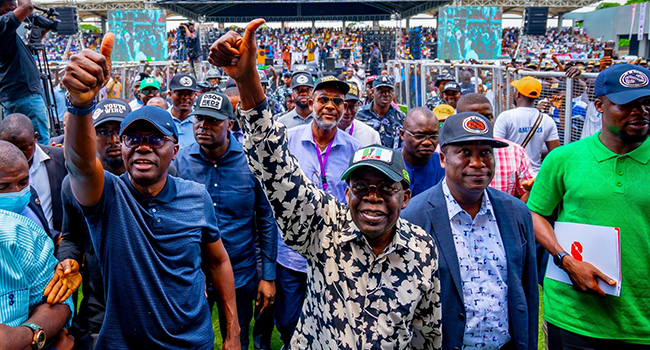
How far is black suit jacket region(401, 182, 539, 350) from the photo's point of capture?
232 cm

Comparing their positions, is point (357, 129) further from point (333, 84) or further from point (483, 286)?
point (483, 286)

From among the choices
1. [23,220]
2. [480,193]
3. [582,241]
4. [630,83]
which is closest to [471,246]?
[480,193]

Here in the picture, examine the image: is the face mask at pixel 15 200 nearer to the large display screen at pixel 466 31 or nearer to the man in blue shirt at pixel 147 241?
the man in blue shirt at pixel 147 241

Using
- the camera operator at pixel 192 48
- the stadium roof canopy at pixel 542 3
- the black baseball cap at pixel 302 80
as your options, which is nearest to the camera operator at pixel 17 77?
the black baseball cap at pixel 302 80

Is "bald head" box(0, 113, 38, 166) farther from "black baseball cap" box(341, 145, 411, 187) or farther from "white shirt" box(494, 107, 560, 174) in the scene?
"white shirt" box(494, 107, 560, 174)

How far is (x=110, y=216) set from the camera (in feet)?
7.13

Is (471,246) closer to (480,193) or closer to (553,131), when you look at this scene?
(480,193)

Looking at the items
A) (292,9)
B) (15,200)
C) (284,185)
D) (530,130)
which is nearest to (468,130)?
(284,185)

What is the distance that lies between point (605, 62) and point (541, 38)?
42.9 meters

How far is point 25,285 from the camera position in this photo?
1.91 m

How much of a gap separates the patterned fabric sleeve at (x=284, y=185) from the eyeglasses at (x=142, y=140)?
0.66 meters

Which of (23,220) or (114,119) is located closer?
(23,220)

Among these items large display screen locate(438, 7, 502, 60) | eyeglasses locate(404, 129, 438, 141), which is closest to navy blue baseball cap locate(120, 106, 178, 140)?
eyeglasses locate(404, 129, 438, 141)

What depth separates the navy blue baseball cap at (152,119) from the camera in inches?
91.2
